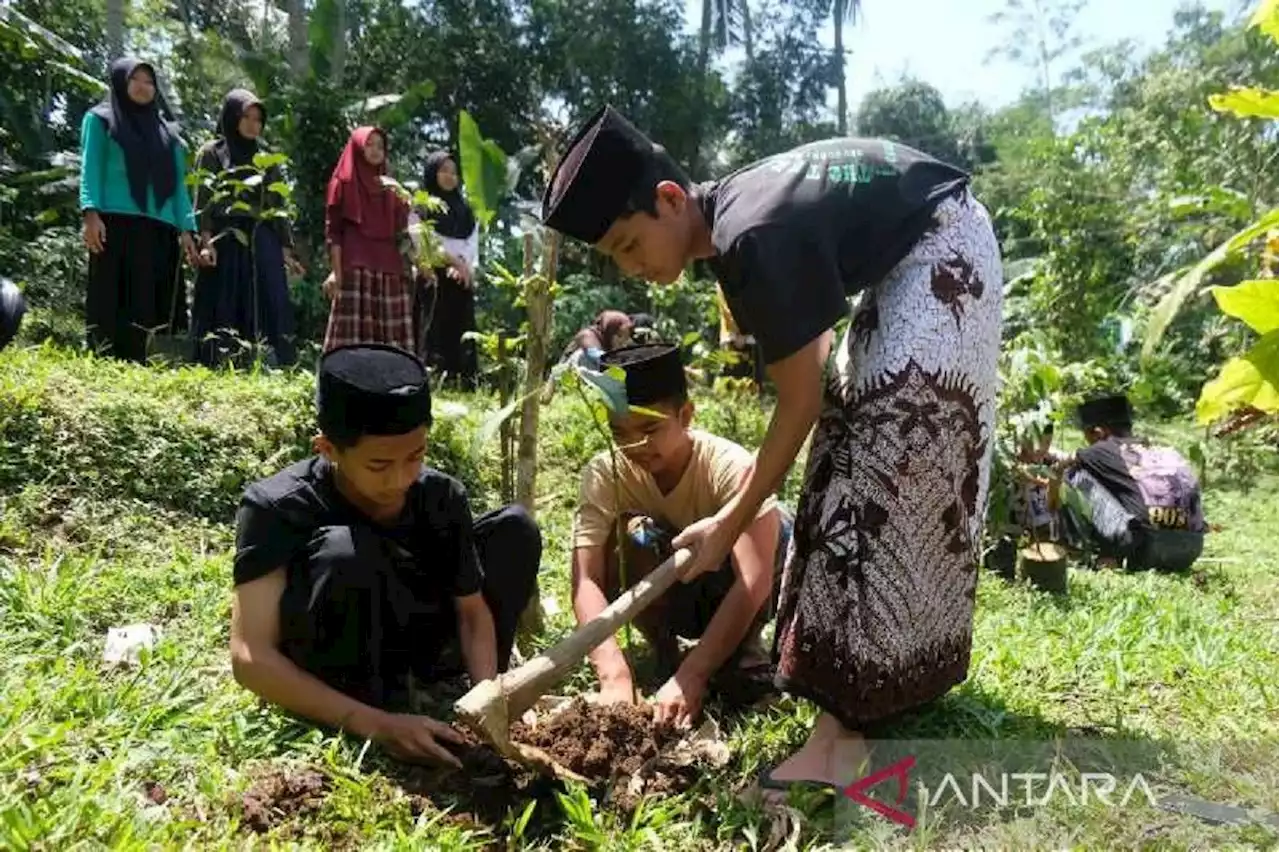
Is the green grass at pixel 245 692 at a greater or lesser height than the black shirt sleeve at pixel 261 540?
lesser

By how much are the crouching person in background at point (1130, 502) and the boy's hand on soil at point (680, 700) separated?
290 centimetres

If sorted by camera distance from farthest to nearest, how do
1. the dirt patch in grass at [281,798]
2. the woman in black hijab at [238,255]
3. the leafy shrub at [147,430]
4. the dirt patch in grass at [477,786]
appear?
the woman in black hijab at [238,255] < the leafy shrub at [147,430] < the dirt patch in grass at [477,786] < the dirt patch in grass at [281,798]

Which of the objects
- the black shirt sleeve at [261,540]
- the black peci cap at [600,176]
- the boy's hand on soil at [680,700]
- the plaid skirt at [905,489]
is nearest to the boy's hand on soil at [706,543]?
the plaid skirt at [905,489]

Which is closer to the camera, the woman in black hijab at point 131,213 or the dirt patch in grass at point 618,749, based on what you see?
the dirt patch in grass at point 618,749

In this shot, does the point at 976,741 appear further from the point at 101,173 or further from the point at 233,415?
A: the point at 101,173

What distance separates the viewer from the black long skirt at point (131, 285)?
4.97 m

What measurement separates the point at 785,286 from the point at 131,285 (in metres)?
4.31

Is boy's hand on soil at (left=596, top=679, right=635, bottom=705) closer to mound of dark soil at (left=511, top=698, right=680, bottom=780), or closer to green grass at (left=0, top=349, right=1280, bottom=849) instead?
mound of dark soil at (left=511, top=698, right=680, bottom=780)

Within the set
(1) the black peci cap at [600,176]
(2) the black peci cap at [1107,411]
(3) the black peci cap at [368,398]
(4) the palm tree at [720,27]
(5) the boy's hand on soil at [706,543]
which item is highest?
(4) the palm tree at [720,27]

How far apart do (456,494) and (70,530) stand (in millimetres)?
1902

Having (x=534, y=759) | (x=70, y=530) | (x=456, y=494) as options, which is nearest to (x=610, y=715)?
(x=534, y=759)

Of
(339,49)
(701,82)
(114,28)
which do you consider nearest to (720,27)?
(701,82)

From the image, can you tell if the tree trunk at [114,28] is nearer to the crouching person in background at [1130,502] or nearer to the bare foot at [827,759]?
the crouching person in background at [1130,502]

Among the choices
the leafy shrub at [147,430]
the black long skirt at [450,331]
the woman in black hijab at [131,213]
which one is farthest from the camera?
the black long skirt at [450,331]
